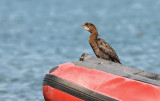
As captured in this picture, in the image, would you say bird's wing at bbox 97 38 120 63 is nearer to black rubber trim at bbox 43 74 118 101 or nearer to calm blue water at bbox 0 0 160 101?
black rubber trim at bbox 43 74 118 101

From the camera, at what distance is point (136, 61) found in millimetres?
17297

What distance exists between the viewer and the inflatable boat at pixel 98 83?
8445 mm

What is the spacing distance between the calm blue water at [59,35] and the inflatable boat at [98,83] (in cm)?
292

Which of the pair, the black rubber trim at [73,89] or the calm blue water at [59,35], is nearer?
the black rubber trim at [73,89]

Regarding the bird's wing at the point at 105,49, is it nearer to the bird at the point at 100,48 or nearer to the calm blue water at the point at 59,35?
the bird at the point at 100,48

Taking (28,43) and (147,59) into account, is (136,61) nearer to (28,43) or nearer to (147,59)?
(147,59)

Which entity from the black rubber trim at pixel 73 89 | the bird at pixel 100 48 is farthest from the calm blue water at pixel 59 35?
the black rubber trim at pixel 73 89

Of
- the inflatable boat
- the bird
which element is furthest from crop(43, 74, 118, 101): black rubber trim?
the bird

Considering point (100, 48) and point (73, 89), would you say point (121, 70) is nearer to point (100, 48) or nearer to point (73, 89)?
point (73, 89)

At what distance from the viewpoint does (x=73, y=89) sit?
8.94 metres

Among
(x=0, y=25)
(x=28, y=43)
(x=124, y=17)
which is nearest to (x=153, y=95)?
(x=28, y=43)

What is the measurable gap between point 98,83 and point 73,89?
1.46 ft

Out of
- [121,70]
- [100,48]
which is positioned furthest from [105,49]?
[121,70]

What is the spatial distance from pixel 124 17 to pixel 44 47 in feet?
36.1
